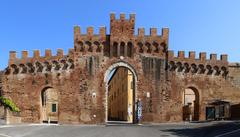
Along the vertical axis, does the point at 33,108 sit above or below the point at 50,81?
below

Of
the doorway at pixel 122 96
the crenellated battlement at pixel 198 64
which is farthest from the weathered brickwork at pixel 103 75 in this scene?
the doorway at pixel 122 96

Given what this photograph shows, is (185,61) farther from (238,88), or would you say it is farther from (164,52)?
(238,88)

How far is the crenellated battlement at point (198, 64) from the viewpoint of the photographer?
39156 millimetres

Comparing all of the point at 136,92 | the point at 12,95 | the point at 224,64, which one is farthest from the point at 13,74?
the point at 224,64

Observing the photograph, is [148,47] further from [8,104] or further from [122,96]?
[122,96]

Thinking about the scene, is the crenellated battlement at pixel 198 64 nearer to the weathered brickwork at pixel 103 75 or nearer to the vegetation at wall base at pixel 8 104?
the weathered brickwork at pixel 103 75

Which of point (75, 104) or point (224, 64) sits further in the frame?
point (224, 64)

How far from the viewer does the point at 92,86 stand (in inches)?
1501

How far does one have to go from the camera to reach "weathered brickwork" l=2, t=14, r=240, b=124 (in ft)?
125

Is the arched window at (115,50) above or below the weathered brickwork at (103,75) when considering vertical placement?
above

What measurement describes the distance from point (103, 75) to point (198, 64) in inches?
362

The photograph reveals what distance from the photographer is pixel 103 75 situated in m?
38.3

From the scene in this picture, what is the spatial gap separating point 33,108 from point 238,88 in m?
19.7

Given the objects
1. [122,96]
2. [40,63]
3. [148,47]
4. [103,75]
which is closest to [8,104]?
[40,63]
